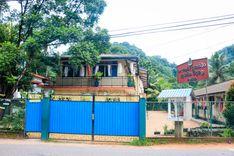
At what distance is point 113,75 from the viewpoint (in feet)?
97.0

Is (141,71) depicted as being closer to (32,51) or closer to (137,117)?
(32,51)

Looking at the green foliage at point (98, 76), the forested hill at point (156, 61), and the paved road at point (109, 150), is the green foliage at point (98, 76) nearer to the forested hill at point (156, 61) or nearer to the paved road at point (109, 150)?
the paved road at point (109, 150)

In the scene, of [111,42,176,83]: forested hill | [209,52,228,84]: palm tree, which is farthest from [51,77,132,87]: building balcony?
[111,42,176,83]: forested hill

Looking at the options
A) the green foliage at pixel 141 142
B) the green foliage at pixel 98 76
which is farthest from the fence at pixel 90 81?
the green foliage at pixel 141 142

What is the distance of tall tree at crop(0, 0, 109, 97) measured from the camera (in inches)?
806

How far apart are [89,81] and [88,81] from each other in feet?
0.30

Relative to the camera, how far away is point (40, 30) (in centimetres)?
2100

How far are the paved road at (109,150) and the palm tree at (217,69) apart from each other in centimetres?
3672

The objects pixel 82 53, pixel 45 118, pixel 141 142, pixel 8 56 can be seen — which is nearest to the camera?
pixel 141 142

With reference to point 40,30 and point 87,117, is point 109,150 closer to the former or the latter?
point 87,117

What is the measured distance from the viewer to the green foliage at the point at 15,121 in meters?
16.5

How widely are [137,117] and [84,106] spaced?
265cm

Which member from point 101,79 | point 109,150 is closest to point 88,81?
point 101,79

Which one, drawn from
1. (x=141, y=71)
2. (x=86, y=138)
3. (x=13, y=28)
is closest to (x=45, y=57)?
(x=13, y=28)
